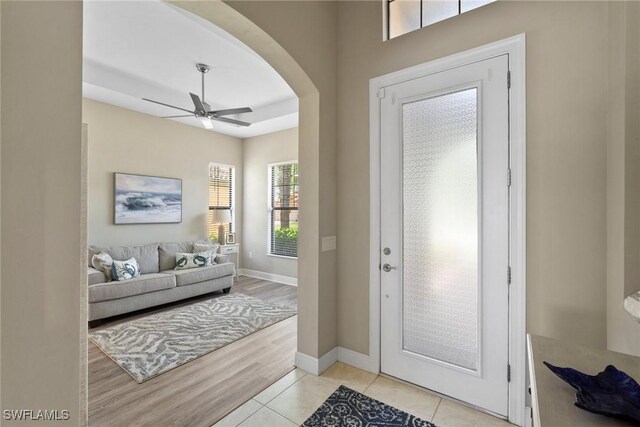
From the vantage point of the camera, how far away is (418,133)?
215 cm

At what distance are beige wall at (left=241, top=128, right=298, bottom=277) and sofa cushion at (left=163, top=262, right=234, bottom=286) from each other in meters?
1.06

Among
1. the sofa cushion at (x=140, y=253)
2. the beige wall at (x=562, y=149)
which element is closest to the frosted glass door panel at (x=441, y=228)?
the beige wall at (x=562, y=149)

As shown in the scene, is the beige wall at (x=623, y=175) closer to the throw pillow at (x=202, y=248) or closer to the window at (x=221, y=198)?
the throw pillow at (x=202, y=248)

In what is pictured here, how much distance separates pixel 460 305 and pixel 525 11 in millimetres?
1945

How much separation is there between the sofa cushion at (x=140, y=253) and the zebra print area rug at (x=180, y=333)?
2.86 feet

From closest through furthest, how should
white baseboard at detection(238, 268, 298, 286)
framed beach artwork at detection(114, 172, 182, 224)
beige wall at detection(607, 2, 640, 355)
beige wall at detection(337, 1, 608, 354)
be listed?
beige wall at detection(607, 2, 640, 355) → beige wall at detection(337, 1, 608, 354) → framed beach artwork at detection(114, 172, 182, 224) → white baseboard at detection(238, 268, 298, 286)

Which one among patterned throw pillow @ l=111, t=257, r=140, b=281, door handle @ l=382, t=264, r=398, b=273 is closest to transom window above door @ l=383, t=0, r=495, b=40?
door handle @ l=382, t=264, r=398, b=273

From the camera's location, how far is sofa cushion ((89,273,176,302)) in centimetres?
337

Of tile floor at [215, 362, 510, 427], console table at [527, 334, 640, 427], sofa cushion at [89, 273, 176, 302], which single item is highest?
console table at [527, 334, 640, 427]

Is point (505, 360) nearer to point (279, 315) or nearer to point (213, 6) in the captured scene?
point (279, 315)

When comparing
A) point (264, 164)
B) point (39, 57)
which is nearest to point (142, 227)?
point (264, 164)

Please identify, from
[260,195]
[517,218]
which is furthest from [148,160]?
[517,218]

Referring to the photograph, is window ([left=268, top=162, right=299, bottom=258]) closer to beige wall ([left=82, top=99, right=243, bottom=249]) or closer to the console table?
beige wall ([left=82, top=99, right=243, bottom=249])

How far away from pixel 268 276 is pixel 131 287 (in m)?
2.52
